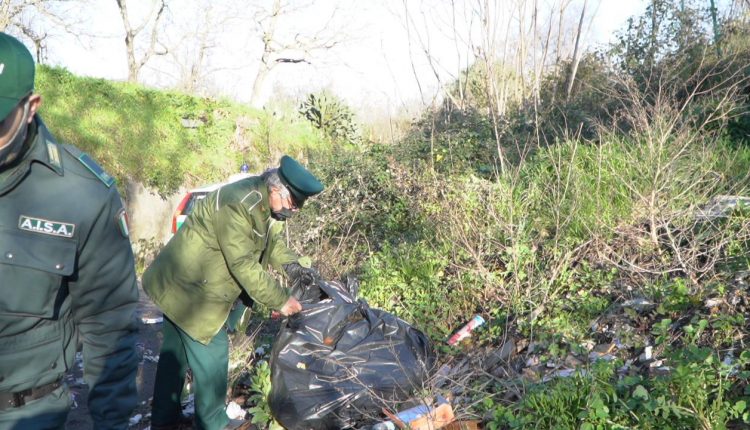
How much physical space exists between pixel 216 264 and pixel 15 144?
1988mm

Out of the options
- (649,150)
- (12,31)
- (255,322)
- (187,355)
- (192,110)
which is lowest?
(255,322)

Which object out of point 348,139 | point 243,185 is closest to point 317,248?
point 243,185

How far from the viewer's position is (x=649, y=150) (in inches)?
210

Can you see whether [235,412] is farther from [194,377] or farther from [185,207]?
[185,207]

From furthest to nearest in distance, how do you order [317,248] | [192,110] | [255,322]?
1. [192,110]
2. [317,248]
3. [255,322]

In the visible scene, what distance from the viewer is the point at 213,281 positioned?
3660 millimetres

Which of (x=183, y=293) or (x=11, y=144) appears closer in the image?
(x=11, y=144)

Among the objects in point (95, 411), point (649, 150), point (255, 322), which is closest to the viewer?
point (95, 411)

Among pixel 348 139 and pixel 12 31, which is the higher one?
pixel 12 31

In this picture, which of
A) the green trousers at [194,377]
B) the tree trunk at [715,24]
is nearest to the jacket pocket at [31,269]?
the green trousers at [194,377]

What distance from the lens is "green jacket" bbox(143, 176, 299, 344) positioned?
11.7 feet

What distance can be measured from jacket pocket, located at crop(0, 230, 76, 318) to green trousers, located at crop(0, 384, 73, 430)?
0.28m

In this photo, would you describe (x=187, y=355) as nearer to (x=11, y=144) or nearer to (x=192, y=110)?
(x=11, y=144)

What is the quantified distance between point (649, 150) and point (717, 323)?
210 centimetres
